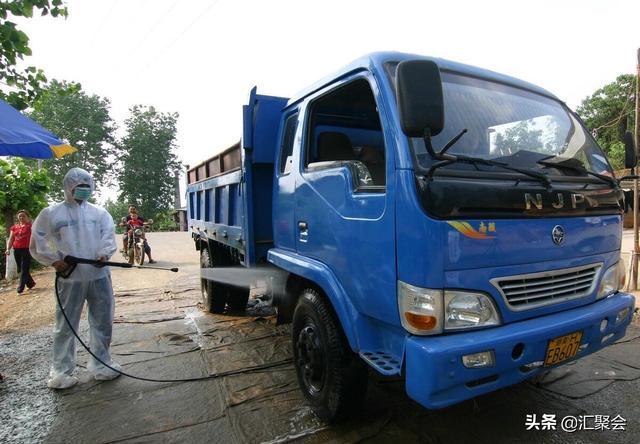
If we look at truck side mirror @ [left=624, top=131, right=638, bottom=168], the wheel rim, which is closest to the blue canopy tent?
the wheel rim

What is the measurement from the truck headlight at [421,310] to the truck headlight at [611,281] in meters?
1.27

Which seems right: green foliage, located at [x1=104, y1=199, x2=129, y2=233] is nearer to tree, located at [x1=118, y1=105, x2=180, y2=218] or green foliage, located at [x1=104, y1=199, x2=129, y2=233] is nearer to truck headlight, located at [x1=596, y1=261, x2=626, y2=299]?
tree, located at [x1=118, y1=105, x2=180, y2=218]

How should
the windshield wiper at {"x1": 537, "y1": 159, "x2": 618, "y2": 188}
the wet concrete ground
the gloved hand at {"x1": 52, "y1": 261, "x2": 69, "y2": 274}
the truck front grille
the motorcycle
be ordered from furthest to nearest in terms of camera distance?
the motorcycle < the gloved hand at {"x1": 52, "y1": 261, "x2": 69, "y2": 274} < the wet concrete ground < the windshield wiper at {"x1": 537, "y1": 159, "x2": 618, "y2": 188} < the truck front grille

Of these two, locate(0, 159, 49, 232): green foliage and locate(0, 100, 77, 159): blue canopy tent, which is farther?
locate(0, 159, 49, 232): green foliage

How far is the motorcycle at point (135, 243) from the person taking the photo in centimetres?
1139

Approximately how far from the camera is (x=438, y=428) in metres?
2.48

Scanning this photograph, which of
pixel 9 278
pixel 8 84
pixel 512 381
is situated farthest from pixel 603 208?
pixel 9 278

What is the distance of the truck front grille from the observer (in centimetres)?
195

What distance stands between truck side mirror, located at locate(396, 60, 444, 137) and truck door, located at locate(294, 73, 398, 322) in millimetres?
255

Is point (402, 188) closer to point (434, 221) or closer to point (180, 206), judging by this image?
point (434, 221)

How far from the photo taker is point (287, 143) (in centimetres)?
324

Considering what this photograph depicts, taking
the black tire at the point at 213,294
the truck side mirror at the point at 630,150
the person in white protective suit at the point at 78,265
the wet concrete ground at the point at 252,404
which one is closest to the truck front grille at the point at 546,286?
the wet concrete ground at the point at 252,404

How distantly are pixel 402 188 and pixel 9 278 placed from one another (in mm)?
11079

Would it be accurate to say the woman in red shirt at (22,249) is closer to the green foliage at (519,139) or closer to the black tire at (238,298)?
the black tire at (238,298)
